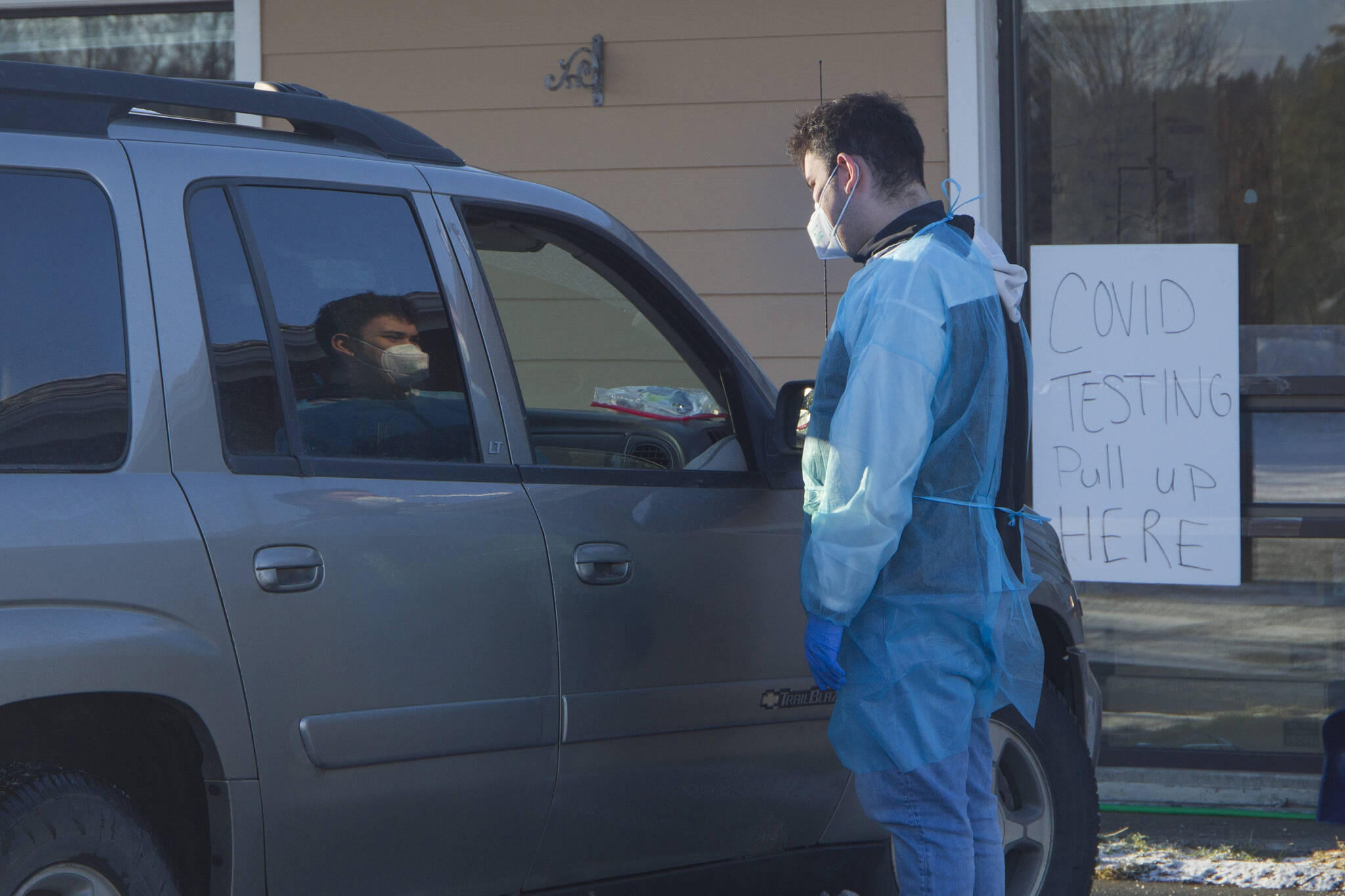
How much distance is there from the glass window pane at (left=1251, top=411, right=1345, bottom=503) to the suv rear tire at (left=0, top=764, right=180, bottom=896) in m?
4.32

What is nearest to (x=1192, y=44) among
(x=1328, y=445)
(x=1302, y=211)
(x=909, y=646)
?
(x=1302, y=211)

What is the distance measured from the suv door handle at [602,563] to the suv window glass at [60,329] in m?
0.91

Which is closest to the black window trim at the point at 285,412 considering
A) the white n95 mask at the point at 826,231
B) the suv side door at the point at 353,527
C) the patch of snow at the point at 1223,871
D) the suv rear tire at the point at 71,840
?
the suv side door at the point at 353,527

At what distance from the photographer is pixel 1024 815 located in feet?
11.5

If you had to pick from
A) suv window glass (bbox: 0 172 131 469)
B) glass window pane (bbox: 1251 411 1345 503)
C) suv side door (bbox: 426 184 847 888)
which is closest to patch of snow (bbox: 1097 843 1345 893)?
glass window pane (bbox: 1251 411 1345 503)

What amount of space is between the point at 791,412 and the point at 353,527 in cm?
106

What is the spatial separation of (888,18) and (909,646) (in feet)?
11.0

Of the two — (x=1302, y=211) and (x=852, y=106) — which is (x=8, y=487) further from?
(x=1302, y=211)

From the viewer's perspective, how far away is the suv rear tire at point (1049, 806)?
11.5 ft

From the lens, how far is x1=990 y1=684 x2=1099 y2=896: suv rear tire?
3498mm

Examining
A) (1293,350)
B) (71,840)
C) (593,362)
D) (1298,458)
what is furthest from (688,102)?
(71,840)

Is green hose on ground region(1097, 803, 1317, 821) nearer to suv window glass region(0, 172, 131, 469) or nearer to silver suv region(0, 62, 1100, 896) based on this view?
silver suv region(0, 62, 1100, 896)

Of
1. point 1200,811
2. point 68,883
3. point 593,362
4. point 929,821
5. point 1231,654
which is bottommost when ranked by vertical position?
point 1200,811

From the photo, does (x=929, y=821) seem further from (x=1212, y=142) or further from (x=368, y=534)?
(x=1212, y=142)
